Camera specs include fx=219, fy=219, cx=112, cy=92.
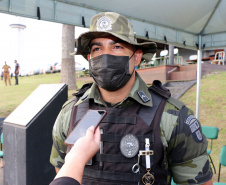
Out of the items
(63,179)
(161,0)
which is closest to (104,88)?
(63,179)

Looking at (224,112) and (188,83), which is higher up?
(188,83)

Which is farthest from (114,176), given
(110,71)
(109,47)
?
(109,47)

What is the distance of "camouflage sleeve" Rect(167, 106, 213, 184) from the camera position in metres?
1.46

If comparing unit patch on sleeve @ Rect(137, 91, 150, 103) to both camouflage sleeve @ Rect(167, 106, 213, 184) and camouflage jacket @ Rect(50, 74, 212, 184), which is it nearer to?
camouflage jacket @ Rect(50, 74, 212, 184)

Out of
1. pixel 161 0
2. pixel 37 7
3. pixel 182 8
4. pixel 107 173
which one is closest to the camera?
pixel 107 173

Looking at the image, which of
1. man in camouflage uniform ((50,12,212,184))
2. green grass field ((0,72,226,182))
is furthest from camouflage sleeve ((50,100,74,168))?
green grass field ((0,72,226,182))

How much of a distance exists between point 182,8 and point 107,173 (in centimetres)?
383

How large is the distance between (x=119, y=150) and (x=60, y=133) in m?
0.53

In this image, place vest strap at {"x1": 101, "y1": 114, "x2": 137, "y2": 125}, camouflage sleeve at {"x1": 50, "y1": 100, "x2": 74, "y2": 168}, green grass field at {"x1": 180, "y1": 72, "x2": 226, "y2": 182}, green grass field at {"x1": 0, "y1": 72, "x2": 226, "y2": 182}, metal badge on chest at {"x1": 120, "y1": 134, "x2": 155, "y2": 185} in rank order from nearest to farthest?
metal badge on chest at {"x1": 120, "y1": 134, "x2": 155, "y2": 185} → vest strap at {"x1": 101, "y1": 114, "x2": 137, "y2": 125} → camouflage sleeve at {"x1": 50, "y1": 100, "x2": 74, "y2": 168} → green grass field at {"x1": 180, "y1": 72, "x2": 226, "y2": 182} → green grass field at {"x1": 0, "y1": 72, "x2": 226, "y2": 182}

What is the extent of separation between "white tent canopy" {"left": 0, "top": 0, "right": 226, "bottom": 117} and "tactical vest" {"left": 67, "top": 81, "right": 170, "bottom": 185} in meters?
2.49

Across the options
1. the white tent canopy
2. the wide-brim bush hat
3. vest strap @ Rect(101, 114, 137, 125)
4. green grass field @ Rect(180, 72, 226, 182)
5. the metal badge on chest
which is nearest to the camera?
the metal badge on chest

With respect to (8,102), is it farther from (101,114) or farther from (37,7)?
(101,114)

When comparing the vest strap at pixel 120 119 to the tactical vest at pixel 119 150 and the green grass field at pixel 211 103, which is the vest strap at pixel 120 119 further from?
the green grass field at pixel 211 103

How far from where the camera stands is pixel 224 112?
8.23 meters
